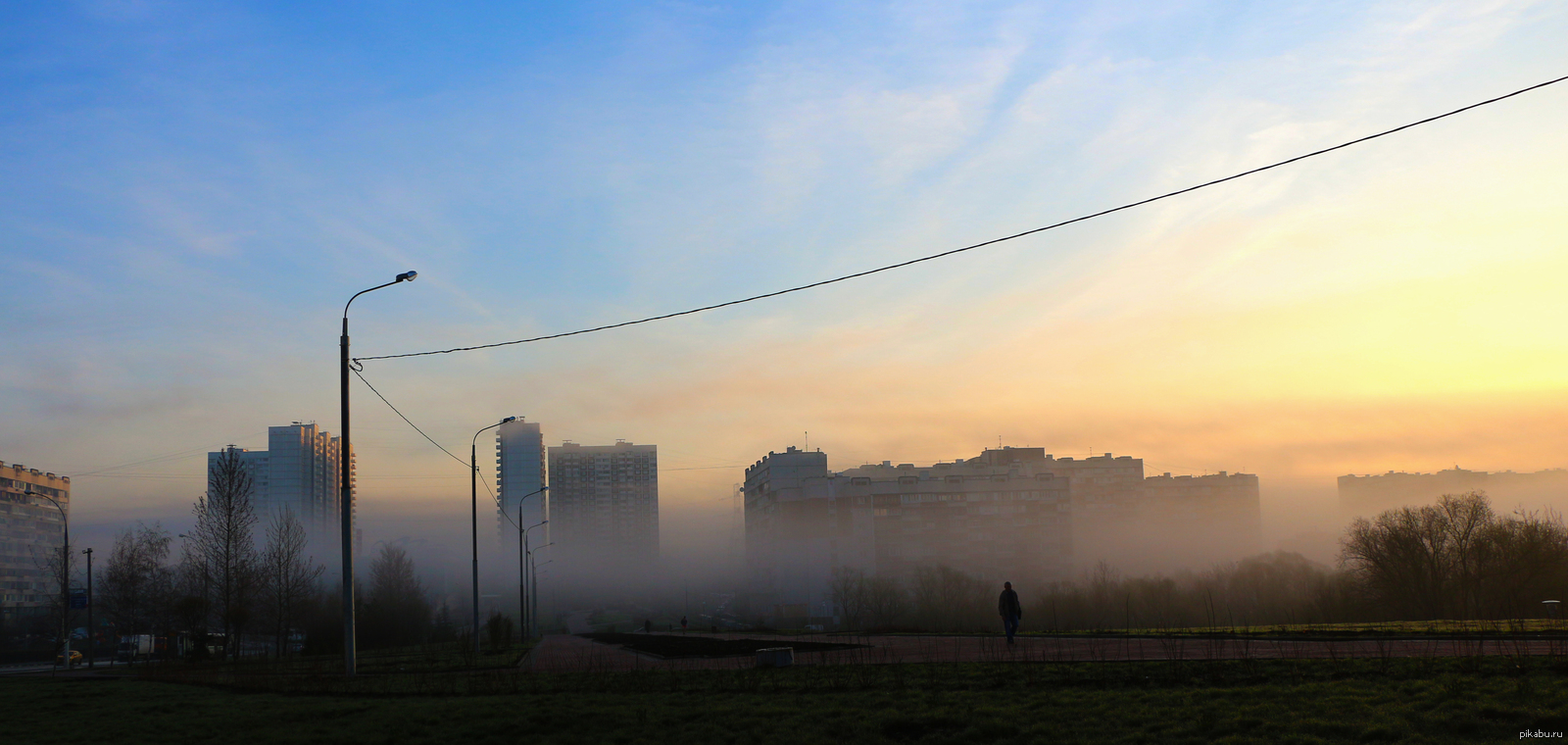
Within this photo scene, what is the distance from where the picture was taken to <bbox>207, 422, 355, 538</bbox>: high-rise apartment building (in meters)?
134

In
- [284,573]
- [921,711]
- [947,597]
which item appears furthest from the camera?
[947,597]

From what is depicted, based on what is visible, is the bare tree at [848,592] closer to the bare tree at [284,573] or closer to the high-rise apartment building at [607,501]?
the bare tree at [284,573]

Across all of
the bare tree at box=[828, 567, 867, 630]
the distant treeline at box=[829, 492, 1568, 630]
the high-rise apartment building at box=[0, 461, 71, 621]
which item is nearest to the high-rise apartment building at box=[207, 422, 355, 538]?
the high-rise apartment building at box=[0, 461, 71, 621]

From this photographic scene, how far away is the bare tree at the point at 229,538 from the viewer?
4962cm

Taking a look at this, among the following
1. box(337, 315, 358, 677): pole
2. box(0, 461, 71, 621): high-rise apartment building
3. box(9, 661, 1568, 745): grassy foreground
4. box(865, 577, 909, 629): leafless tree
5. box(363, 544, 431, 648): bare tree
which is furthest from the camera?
box(0, 461, 71, 621): high-rise apartment building

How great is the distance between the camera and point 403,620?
3004 inches

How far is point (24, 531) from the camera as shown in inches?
4407

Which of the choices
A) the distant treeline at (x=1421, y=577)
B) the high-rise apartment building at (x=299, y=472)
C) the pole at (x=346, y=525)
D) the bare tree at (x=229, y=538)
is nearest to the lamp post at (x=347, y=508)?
the pole at (x=346, y=525)

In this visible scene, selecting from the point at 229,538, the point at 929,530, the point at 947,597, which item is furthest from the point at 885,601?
the point at 229,538

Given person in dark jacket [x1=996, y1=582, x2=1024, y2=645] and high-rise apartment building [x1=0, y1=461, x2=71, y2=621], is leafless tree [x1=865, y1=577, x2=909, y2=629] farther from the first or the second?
high-rise apartment building [x1=0, y1=461, x2=71, y2=621]

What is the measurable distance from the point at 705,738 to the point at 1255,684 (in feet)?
25.5

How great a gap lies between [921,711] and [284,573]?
57085 millimetres

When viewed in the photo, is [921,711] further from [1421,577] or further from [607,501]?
[607,501]

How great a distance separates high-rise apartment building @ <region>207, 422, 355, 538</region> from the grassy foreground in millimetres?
126476
